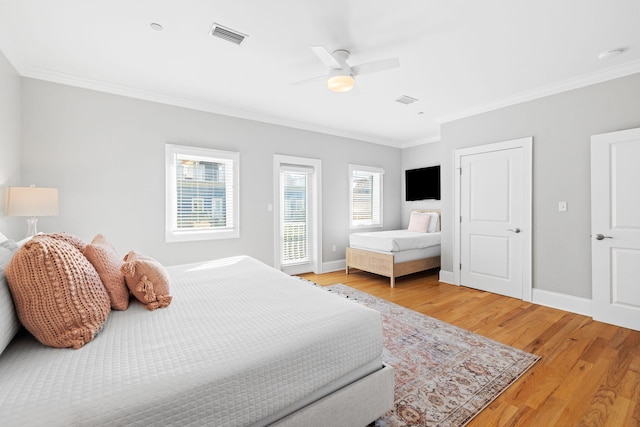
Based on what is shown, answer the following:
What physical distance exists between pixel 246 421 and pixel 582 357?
2.75 meters

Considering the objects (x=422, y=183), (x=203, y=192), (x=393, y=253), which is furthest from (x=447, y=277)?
(x=203, y=192)

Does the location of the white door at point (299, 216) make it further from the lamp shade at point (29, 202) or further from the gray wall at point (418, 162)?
the lamp shade at point (29, 202)

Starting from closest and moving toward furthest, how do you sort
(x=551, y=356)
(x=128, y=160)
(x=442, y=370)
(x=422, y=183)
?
(x=442, y=370) → (x=551, y=356) → (x=128, y=160) → (x=422, y=183)

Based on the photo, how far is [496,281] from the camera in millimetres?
3955

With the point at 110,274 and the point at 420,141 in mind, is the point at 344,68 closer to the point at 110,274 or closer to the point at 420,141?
the point at 110,274

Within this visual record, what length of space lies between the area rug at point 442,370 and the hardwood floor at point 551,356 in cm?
9

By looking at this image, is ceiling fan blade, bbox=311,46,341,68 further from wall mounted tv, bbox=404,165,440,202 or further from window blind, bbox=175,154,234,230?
wall mounted tv, bbox=404,165,440,202

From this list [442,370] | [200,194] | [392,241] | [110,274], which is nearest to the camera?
[110,274]

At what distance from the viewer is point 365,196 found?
6.02 meters

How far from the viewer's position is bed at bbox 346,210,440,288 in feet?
14.6

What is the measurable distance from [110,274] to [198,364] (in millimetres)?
857

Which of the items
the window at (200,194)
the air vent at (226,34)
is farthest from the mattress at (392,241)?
the air vent at (226,34)

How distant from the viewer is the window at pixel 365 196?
5.70m

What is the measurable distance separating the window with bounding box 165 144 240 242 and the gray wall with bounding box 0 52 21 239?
53.4 inches
